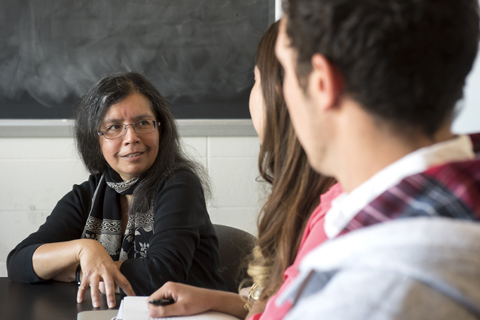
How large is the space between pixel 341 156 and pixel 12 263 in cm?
128

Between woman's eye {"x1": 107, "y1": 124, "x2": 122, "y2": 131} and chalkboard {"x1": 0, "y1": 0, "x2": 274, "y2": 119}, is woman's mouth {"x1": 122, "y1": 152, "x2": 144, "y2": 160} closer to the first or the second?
woman's eye {"x1": 107, "y1": 124, "x2": 122, "y2": 131}

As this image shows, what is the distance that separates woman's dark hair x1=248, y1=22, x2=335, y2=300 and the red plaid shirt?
45cm

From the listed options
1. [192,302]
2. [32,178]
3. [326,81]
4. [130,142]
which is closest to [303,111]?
[326,81]

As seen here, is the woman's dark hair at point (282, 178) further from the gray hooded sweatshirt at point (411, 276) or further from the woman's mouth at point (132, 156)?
the woman's mouth at point (132, 156)

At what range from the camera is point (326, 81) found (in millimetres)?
467

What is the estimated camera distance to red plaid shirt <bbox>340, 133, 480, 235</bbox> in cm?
39

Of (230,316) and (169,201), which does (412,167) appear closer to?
(230,316)

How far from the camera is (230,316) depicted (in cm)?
99

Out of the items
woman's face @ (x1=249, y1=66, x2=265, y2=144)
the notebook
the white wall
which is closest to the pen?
the notebook

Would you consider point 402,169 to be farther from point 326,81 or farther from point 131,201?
point 131,201

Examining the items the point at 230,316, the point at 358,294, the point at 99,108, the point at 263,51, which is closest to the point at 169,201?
the point at 99,108

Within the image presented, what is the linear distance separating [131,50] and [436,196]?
6.69 feet

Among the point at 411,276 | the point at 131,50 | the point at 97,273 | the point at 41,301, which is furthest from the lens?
the point at 131,50

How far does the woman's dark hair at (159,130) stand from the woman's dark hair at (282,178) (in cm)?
79
